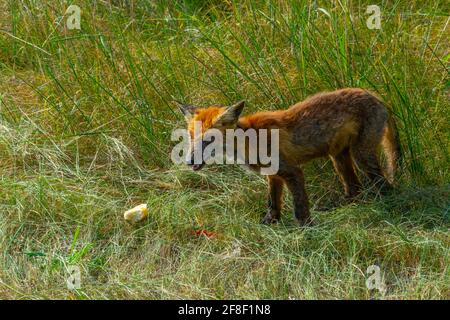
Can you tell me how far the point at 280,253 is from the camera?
5.63m

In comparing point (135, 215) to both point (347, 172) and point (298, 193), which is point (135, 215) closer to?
point (298, 193)

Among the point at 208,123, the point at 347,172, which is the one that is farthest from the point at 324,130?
the point at 208,123

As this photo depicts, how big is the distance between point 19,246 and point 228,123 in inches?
66.6

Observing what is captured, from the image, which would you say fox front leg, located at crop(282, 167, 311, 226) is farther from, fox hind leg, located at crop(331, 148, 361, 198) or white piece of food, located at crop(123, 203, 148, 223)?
white piece of food, located at crop(123, 203, 148, 223)

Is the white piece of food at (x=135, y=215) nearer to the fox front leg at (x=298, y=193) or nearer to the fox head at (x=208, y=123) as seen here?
the fox head at (x=208, y=123)

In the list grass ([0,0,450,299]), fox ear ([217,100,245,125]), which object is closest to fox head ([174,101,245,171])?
fox ear ([217,100,245,125])

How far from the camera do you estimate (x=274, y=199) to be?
6.38 meters

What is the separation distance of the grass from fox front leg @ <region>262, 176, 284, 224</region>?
0.37 feet

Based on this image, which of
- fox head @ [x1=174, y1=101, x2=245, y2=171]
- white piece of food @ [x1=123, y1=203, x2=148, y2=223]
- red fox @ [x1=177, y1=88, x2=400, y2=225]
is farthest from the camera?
red fox @ [x1=177, y1=88, x2=400, y2=225]

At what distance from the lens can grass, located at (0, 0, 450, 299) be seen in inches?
217

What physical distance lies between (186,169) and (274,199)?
87cm

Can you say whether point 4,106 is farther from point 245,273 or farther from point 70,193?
point 245,273

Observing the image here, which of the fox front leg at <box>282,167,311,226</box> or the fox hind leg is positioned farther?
the fox hind leg
